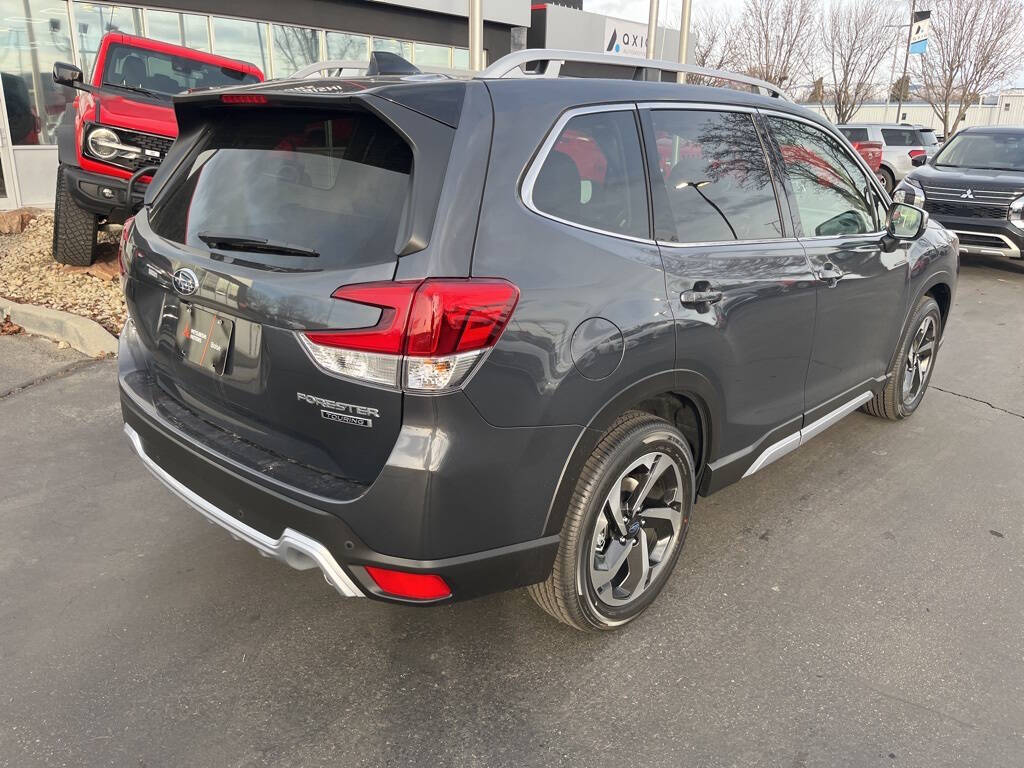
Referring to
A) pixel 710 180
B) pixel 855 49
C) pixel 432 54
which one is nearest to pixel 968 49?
pixel 855 49

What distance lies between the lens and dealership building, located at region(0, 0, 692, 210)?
11570 millimetres

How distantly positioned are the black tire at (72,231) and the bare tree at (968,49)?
32948mm

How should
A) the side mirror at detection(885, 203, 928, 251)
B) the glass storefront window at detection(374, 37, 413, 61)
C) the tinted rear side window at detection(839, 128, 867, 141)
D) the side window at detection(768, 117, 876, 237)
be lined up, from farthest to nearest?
the tinted rear side window at detection(839, 128, 867, 141), the glass storefront window at detection(374, 37, 413, 61), the side mirror at detection(885, 203, 928, 251), the side window at detection(768, 117, 876, 237)

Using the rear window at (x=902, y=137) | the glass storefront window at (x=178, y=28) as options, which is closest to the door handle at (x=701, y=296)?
the glass storefront window at (x=178, y=28)

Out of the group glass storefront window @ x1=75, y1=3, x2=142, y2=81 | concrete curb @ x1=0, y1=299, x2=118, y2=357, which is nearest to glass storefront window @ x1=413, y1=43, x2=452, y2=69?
glass storefront window @ x1=75, y1=3, x2=142, y2=81

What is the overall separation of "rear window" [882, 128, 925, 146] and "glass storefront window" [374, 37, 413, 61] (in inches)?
441

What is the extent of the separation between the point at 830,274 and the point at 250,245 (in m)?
2.40

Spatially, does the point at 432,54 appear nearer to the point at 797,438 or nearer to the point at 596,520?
the point at 797,438

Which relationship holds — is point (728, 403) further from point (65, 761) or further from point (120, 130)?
point (120, 130)

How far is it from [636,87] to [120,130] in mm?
5323

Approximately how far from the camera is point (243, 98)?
8.63 feet

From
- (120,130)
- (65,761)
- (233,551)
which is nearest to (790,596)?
(233,551)

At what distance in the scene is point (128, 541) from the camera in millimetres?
3463

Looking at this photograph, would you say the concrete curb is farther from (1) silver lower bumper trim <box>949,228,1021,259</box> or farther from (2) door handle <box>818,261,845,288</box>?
(1) silver lower bumper trim <box>949,228,1021,259</box>
